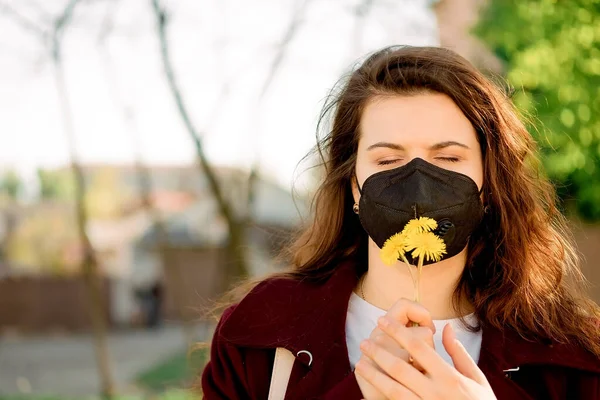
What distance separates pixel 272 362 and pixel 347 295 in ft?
1.05

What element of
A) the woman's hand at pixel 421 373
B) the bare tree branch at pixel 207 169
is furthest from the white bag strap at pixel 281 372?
the bare tree branch at pixel 207 169

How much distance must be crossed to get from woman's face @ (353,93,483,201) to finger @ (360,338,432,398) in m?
0.61

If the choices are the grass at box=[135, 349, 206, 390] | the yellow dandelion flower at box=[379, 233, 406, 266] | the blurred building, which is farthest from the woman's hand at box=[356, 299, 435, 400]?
the blurred building

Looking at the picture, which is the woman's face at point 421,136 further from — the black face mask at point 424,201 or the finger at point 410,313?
the finger at point 410,313

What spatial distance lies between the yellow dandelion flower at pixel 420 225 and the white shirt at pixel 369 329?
382 mm

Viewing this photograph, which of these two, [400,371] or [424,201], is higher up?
[424,201]

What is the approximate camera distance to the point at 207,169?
810cm

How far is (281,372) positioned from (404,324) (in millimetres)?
553

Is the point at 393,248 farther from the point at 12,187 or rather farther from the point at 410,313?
the point at 12,187

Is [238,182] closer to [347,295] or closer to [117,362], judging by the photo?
[347,295]

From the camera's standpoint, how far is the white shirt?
2418mm

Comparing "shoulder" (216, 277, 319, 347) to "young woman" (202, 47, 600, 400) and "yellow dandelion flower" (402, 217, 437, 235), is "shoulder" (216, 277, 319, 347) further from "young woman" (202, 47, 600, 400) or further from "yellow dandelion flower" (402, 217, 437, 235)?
"yellow dandelion flower" (402, 217, 437, 235)

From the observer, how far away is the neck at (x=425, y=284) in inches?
96.2

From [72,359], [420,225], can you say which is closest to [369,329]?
[420,225]
